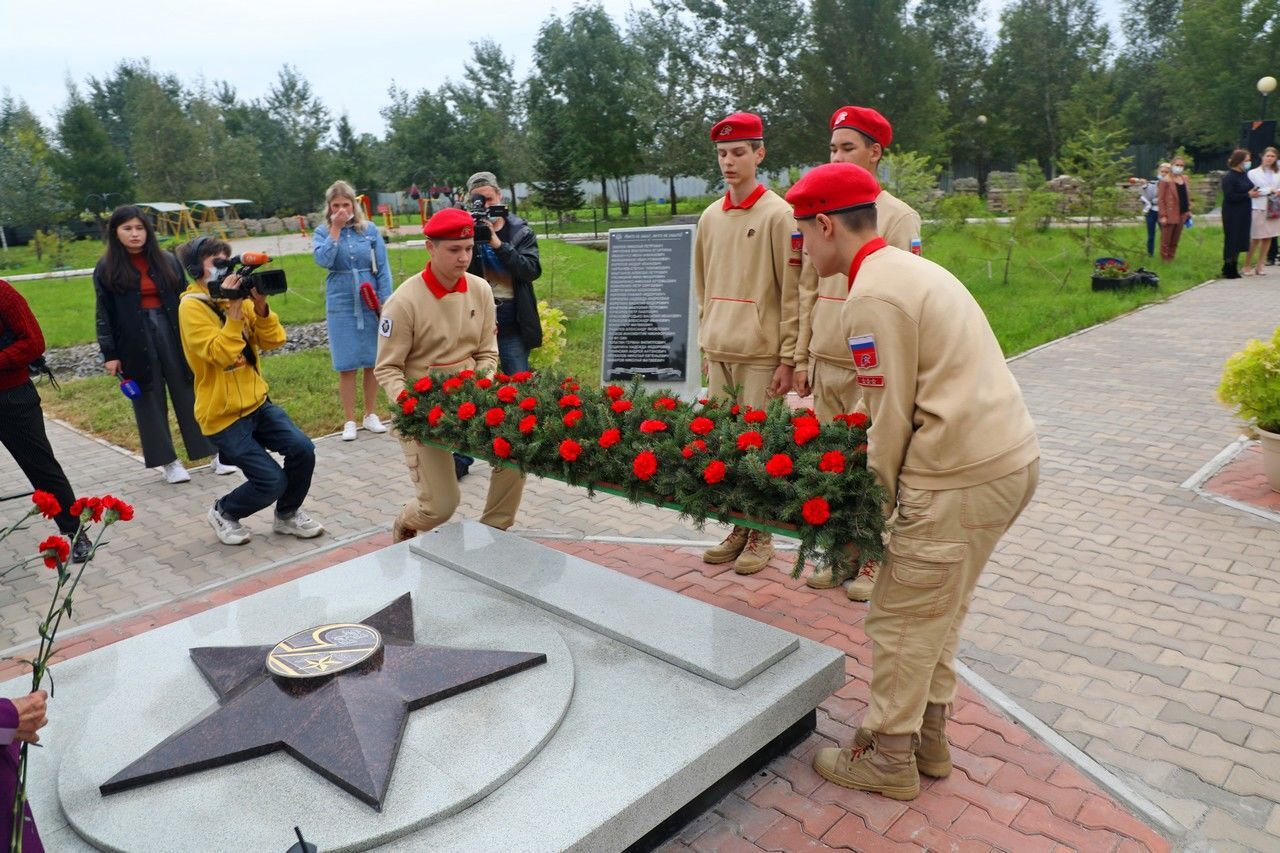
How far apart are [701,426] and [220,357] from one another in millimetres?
3432

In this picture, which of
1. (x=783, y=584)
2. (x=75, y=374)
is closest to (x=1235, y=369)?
(x=783, y=584)

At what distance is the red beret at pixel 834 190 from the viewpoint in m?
3.02

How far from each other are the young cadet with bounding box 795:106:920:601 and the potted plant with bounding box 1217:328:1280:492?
3049mm

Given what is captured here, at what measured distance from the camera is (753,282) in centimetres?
509

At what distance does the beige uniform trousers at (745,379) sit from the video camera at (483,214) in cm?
231

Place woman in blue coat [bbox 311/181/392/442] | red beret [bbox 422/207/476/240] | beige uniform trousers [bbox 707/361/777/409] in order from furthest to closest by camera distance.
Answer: woman in blue coat [bbox 311/181/392/442], beige uniform trousers [bbox 707/361/777/409], red beret [bbox 422/207/476/240]

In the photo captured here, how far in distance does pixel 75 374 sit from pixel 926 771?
13.3 m

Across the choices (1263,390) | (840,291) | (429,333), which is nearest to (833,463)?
(840,291)

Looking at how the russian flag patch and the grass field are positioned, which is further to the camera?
the grass field

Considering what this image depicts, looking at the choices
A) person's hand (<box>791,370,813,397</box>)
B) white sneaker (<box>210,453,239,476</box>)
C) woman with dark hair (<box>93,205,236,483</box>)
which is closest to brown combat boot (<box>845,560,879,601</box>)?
person's hand (<box>791,370,813,397</box>)

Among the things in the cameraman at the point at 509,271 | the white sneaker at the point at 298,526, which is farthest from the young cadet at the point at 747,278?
the white sneaker at the point at 298,526

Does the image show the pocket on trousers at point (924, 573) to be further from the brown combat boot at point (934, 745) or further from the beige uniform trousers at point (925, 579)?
the brown combat boot at point (934, 745)

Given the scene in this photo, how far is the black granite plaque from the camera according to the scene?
662 cm

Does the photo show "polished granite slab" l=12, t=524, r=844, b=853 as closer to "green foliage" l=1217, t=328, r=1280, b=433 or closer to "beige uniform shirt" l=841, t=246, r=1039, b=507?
"beige uniform shirt" l=841, t=246, r=1039, b=507
